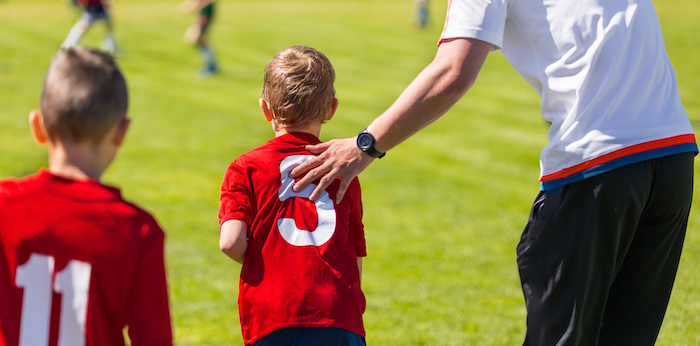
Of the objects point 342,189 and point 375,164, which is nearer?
point 342,189

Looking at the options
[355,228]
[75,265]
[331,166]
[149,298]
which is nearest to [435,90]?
[331,166]

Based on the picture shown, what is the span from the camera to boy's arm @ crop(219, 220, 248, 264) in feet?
6.81

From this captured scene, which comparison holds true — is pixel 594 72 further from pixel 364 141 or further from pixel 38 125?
pixel 38 125

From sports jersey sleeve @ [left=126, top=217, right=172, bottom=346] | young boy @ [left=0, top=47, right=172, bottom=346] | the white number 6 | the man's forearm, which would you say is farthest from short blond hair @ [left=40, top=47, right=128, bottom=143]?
the man's forearm

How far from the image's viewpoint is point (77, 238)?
154 cm

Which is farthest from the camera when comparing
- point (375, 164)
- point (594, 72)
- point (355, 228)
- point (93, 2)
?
point (93, 2)

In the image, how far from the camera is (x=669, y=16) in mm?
22938

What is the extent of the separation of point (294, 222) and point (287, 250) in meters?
0.10

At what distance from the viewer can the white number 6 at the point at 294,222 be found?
212 cm

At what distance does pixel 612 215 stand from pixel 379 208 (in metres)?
5.15

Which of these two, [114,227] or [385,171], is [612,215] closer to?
[114,227]

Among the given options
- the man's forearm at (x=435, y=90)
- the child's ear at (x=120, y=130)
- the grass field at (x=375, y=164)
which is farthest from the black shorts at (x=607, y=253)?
the grass field at (x=375, y=164)

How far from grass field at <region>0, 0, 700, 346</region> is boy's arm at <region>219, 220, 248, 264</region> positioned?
7.17 ft

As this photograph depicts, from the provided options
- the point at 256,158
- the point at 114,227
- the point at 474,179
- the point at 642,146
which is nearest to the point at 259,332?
the point at 256,158
